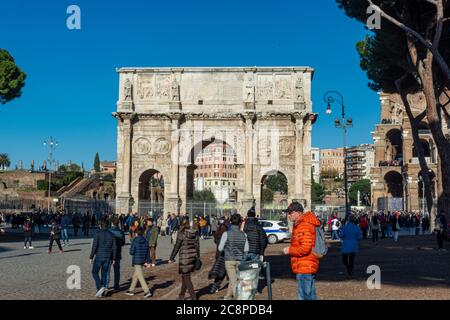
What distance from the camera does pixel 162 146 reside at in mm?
40062

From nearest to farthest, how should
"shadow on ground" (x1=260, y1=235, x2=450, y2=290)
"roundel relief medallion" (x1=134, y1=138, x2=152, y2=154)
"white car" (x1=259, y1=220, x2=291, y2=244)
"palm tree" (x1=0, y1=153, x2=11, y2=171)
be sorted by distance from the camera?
"shadow on ground" (x1=260, y1=235, x2=450, y2=290)
"white car" (x1=259, y1=220, x2=291, y2=244)
"roundel relief medallion" (x1=134, y1=138, x2=152, y2=154)
"palm tree" (x1=0, y1=153, x2=11, y2=171)

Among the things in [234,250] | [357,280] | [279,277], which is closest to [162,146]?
[279,277]

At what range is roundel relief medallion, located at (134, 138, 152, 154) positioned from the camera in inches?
1587

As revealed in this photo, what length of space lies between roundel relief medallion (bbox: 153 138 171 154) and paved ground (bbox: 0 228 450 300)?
19841mm

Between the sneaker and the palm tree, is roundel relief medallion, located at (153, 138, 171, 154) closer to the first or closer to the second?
the sneaker

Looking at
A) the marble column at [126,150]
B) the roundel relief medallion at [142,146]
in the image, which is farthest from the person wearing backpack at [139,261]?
the roundel relief medallion at [142,146]

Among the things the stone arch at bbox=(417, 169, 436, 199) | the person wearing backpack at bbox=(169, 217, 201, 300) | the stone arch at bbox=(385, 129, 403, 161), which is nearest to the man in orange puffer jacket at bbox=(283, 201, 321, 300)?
the person wearing backpack at bbox=(169, 217, 201, 300)

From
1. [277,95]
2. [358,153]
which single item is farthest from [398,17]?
[358,153]

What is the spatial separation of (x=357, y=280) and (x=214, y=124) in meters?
27.1

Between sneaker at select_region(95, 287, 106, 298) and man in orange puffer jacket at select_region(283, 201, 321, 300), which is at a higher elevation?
man in orange puffer jacket at select_region(283, 201, 321, 300)

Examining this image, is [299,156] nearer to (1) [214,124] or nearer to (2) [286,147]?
(2) [286,147]

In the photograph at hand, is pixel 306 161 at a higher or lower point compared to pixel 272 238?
higher

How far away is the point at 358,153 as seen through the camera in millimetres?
133875
